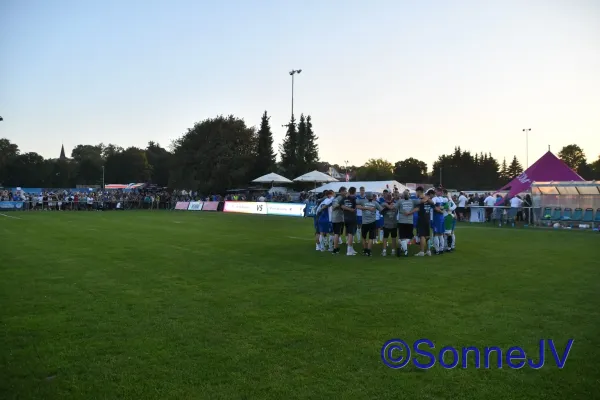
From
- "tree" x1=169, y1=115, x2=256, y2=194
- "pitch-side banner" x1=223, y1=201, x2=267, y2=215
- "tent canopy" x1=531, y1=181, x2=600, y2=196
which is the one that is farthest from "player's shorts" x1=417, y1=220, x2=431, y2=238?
"tree" x1=169, y1=115, x2=256, y2=194

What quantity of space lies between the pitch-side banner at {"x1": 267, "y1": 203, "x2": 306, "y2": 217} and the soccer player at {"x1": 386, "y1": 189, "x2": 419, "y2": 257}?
21.0 meters

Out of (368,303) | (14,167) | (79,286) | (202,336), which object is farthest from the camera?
(14,167)

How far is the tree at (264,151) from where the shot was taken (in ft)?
224

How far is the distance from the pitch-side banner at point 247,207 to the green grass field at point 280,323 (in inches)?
1023

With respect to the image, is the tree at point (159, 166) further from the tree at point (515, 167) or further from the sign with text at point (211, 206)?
the tree at point (515, 167)

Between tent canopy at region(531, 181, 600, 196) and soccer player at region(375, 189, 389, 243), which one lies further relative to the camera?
tent canopy at region(531, 181, 600, 196)

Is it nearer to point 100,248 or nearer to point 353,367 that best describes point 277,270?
point 353,367

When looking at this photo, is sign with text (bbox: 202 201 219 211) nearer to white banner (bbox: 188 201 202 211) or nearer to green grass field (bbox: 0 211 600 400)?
white banner (bbox: 188 201 202 211)

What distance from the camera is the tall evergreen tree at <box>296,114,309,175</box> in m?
72.6

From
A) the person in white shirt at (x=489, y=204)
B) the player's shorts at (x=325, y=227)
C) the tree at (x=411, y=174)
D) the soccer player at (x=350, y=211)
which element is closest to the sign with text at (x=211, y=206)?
the person in white shirt at (x=489, y=204)

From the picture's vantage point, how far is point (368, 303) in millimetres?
7457

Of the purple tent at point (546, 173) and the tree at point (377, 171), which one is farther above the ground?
the tree at point (377, 171)

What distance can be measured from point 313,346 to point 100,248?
36.7 ft

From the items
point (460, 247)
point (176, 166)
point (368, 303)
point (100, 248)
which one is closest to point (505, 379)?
point (368, 303)
